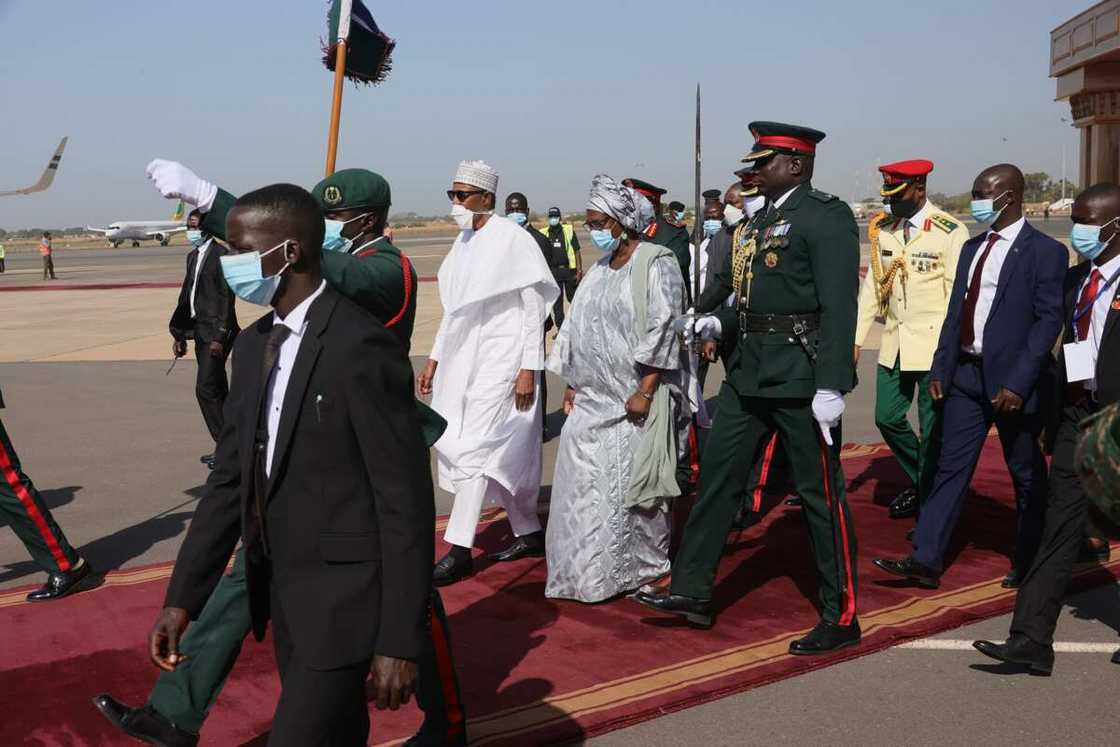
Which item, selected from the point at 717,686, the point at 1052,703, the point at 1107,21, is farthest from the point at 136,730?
the point at 1107,21

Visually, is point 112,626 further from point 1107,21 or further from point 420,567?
point 1107,21

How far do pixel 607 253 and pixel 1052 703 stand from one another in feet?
8.99

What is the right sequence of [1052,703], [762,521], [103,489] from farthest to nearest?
[103,489] < [762,521] < [1052,703]

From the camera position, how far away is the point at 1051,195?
141000 millimetres

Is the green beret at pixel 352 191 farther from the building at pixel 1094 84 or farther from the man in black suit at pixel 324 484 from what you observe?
the building at pixel 1094 84

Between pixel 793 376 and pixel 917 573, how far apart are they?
54.2 inches

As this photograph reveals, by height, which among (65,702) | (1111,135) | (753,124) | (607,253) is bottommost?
(65,702)

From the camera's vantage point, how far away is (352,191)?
14.3ft

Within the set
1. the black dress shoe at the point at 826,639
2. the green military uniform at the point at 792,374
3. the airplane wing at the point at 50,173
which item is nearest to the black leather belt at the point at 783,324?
the green military uniform at the point at 792,374

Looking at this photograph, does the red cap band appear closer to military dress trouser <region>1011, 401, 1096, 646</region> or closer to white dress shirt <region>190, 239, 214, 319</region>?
military dress trouser <region>1011, 401, 1096, 646</region>

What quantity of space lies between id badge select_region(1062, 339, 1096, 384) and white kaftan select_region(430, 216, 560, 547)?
7.97 feet

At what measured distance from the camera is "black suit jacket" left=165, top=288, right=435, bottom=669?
8.72 ft

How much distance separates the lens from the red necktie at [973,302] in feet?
18.2

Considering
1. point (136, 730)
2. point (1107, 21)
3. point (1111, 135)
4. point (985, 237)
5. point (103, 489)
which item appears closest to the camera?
point (136, 730)
